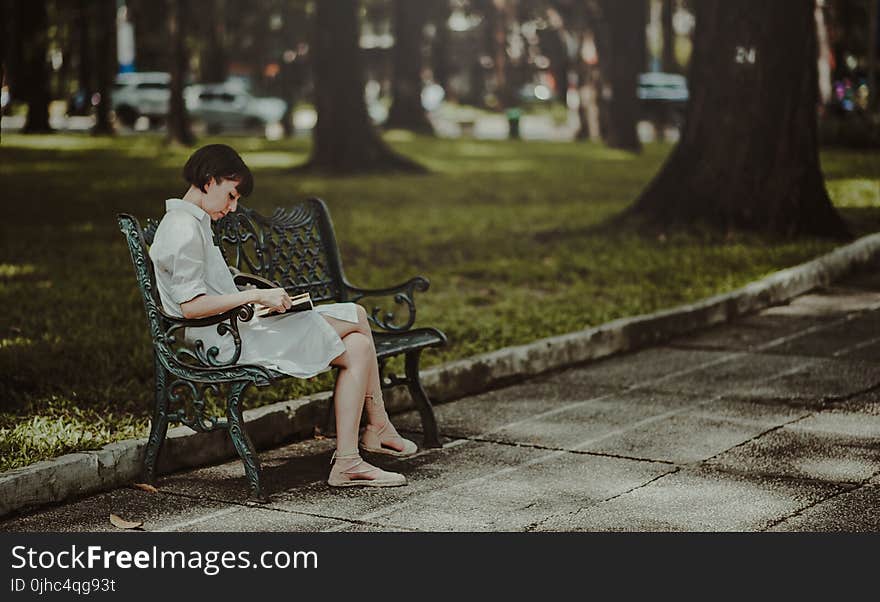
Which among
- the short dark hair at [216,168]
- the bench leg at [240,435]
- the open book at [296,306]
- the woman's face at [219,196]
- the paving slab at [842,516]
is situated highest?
the short dark hair at [216,168]

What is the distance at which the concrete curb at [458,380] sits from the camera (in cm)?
597

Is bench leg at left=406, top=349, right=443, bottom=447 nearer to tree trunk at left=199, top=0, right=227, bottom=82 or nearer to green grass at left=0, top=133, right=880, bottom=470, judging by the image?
green grass at left=0, top=133, right=880, bottom=470

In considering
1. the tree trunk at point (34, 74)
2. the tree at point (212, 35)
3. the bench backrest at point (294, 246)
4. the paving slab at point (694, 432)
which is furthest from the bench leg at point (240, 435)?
the tree at point (212, 35)

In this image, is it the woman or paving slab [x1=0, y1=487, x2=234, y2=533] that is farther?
the woman

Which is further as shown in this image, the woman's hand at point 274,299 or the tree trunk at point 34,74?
the tree trunk at point 34,74

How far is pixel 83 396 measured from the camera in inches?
303

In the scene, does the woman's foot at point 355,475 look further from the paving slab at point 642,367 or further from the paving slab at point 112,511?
the paving slab at point 642,367

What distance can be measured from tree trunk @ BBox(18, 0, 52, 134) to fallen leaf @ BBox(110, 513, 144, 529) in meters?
37.3

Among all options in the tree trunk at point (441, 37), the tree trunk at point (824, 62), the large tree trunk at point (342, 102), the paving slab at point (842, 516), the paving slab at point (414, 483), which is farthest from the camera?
the tree trunk at point (441, 37)

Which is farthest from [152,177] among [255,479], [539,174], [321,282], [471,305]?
[255,479]

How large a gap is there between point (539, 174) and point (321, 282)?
18560 millimetres

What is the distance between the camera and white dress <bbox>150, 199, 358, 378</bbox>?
5.96 meters

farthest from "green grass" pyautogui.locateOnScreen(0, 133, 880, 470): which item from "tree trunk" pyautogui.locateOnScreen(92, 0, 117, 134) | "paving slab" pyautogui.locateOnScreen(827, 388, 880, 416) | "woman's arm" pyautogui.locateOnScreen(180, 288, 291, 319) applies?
"tree trunk" pyautogui.locateOnScreen(92, 0, 117, 134)

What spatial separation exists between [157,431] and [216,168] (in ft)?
3.87
